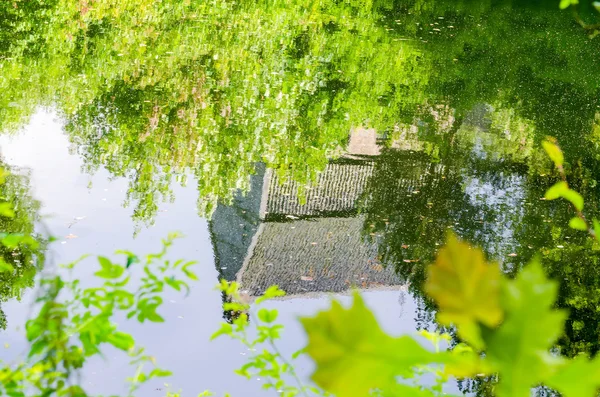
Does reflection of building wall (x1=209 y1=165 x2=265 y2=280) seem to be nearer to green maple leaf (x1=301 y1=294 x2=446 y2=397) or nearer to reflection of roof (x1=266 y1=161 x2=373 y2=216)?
reflection of roof (x1=266 y1=161 x2=373 y2=216)

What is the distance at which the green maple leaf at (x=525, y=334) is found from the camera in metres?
0.21

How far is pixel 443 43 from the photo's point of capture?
14.0 m

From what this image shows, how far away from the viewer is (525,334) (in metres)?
0.21

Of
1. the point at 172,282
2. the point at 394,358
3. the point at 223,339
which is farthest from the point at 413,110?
the point at 394,358

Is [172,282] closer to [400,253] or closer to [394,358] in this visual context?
[394,358]

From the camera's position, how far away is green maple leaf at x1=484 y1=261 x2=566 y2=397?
208 millimetres

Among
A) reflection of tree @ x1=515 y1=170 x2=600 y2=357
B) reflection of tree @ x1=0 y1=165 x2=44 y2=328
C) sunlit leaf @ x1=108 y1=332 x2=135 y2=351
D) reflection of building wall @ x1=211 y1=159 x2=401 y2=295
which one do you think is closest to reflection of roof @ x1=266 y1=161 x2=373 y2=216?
reflection of building wall @ x1=211 y1=159 x2=401 y2=295

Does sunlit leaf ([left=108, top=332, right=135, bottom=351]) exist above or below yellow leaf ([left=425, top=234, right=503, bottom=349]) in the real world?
below

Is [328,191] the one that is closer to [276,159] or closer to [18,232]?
[276,159]

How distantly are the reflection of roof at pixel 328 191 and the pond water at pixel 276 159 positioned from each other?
0.11 ft

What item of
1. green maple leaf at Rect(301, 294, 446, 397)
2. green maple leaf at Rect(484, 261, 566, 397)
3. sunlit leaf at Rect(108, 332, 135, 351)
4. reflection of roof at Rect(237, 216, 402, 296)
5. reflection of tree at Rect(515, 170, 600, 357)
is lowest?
reflection of roof at Rect(237, 216, 402, 296)

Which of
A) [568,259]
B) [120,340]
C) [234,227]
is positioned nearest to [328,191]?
[234,227]

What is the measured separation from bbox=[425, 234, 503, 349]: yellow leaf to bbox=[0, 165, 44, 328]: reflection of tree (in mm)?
4343

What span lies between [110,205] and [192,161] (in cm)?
145
